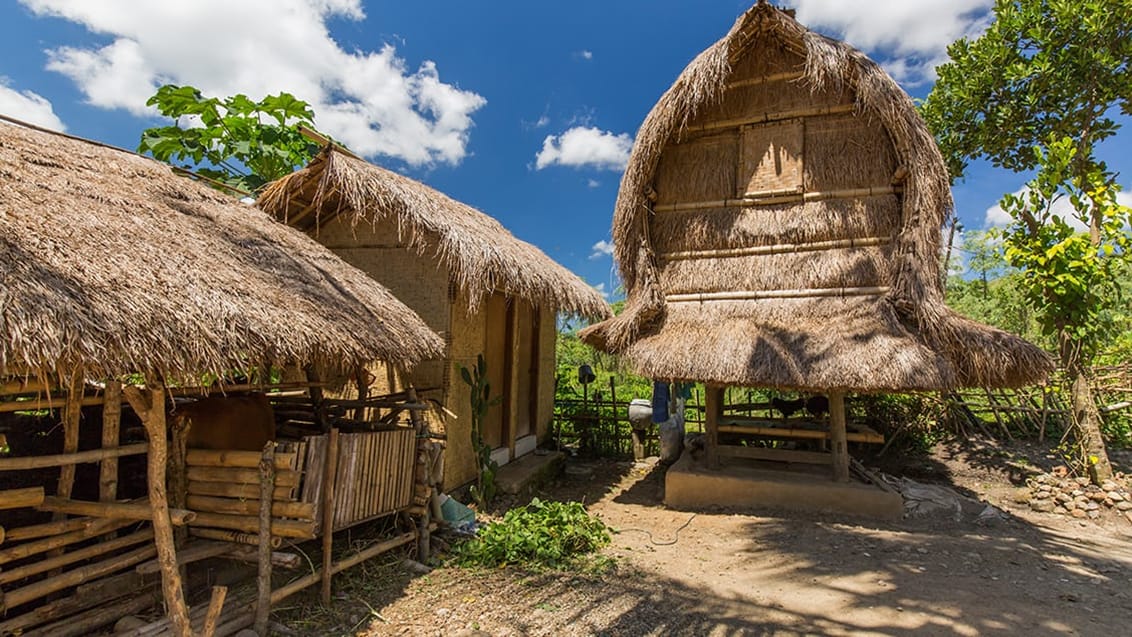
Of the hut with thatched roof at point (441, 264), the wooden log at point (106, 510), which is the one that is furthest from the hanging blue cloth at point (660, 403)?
the wooden log at point (106, 510)

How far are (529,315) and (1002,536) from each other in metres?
5.70

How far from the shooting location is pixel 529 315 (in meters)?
7.89

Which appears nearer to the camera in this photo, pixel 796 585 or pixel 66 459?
pixel 66 459

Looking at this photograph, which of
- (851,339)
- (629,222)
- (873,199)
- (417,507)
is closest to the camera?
(417,507)

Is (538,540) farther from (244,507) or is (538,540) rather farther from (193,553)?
(193,553)

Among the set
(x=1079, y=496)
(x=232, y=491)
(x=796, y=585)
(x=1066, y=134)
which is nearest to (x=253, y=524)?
(x=232, y=491)

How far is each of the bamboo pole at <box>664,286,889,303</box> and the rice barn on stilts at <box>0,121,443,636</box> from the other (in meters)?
3.16

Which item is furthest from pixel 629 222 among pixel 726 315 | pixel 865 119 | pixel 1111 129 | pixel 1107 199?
pixel 1111 129

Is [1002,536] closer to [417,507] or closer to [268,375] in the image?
[417,507]

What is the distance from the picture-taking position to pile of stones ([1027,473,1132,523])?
18.2 ft

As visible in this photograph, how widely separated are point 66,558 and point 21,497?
451mm

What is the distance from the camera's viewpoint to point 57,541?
9.54ft

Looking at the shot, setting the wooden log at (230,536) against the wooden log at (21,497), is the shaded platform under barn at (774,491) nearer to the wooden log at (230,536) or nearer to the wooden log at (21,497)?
the wooden log at (230,536)

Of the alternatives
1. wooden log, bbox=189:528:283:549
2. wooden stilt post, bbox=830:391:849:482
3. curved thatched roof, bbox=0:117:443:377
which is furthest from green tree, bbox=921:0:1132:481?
wooden log, bbox=189:528:283:549
